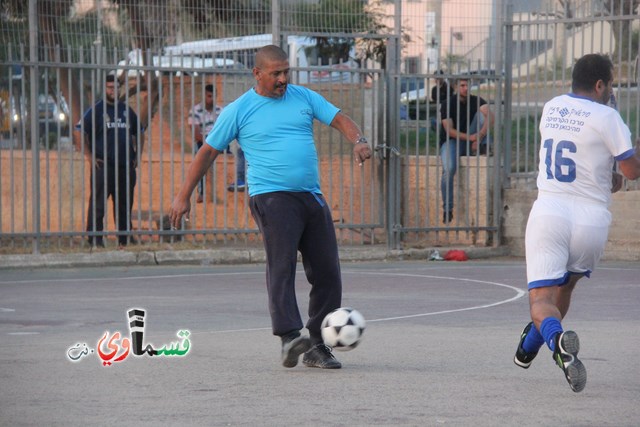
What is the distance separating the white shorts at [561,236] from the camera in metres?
7.16

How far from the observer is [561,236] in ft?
23.5

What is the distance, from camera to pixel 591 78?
24.1ft

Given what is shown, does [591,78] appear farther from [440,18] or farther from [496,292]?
[440,18]

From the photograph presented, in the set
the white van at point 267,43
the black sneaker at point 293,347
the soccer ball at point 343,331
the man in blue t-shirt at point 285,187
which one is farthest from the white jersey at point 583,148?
the white van at point 267,43

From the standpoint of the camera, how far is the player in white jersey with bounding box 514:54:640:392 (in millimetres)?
7172

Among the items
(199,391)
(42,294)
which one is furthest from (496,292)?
(199,391)

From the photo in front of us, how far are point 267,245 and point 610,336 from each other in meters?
2.81

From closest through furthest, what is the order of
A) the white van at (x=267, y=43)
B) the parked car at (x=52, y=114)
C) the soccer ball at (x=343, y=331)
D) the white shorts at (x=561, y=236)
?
the white shorts at (x=561, y=236)
the soccer ball at (x=343, y=331)
the parked car at (x=52, y=114)
the white van at (x=267, y=43)

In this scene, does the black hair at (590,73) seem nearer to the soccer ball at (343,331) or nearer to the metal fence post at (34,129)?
the soccer ball at (343,331)

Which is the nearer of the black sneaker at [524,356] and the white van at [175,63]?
the black sneaker at [524,356]

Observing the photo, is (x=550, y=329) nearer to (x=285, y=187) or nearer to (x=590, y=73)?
(x=590, y=73)
